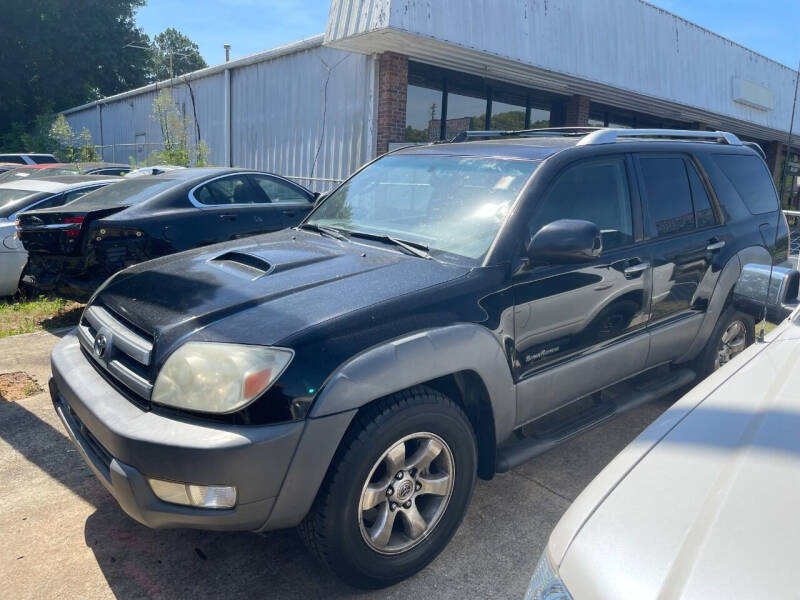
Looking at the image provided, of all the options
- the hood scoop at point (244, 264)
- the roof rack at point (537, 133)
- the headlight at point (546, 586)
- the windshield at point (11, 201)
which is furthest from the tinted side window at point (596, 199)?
the windshield at point (11, 201)

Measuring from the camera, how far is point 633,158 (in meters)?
3.57

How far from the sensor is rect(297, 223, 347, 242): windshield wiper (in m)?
3.35

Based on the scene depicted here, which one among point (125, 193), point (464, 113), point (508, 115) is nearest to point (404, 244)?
point (125, 193)

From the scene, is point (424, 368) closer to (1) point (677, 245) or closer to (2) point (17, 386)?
(1) point (677, 245)

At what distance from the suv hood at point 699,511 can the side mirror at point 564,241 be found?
97 centimetres

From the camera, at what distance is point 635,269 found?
3369mm

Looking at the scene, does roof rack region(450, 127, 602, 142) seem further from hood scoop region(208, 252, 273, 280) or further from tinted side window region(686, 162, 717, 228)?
hood scoop region(208, 252, 273, 280)

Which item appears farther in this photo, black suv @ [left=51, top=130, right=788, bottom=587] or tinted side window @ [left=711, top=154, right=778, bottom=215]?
tinted side window @ [left=711, top=154, right=778, bottom=215]

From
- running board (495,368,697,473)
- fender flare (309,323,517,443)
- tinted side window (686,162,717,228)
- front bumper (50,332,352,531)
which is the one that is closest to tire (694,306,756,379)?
running board (495,368,697,473)

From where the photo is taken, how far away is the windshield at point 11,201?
269 inches

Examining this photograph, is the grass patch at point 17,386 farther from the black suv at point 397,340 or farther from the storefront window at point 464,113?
the storefront window at point 464,113

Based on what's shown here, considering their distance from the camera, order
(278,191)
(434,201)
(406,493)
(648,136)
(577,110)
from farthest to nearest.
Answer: (577,110)
(278,191)
(648,136)
(434,201)
(406,493)

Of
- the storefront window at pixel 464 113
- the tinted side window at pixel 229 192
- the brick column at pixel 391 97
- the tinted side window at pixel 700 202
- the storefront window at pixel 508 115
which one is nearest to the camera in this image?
the tinted side window at pixel 700 202

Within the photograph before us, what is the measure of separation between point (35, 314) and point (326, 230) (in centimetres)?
480
